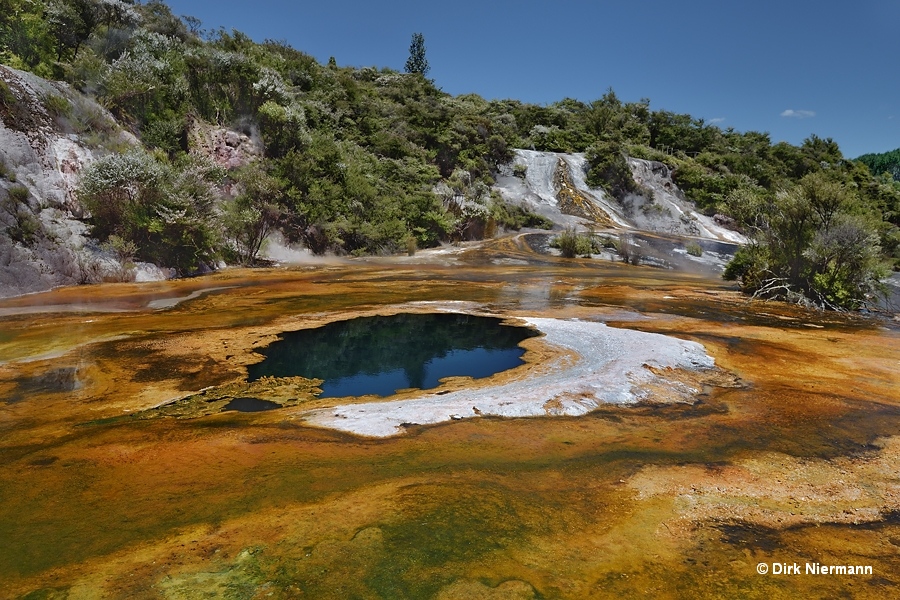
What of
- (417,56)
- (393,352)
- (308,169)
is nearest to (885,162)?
(417,56)

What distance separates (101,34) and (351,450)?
25.9 m

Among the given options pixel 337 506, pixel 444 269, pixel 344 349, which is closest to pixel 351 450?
pixel 337 506

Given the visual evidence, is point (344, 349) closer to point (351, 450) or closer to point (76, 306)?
point (351, 450)

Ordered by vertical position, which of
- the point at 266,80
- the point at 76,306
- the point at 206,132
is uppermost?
the point at 266,80

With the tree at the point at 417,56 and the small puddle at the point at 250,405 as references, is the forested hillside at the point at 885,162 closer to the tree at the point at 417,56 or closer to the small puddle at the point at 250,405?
the tree at the point at 417,56

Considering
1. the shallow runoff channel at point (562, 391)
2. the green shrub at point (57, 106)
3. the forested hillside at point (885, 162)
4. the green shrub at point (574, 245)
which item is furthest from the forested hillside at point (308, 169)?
the forested hillside at point (885, 162)

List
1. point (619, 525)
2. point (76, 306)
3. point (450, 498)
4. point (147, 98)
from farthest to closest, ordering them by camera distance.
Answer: point (147, 98), point (76, 306), point (450, 498), point (619, 525)

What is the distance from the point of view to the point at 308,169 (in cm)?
2584

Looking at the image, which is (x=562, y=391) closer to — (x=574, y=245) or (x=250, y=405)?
(x=250, y=405)

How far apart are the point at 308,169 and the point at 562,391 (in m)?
21.9

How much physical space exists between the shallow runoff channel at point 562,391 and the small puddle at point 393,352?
2.74ft

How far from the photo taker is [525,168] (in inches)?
1688

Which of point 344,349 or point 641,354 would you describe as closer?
point 641,354

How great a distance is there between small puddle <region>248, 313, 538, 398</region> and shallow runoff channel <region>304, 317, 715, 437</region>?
0.84 m
